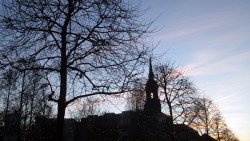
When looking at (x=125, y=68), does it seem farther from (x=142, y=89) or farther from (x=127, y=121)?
(x=127, y=121)

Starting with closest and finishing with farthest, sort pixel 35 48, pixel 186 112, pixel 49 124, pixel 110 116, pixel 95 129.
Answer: pixel 35 48, pixel 186 112, pixel 49 124, pixel 95 129, pixel 110 116

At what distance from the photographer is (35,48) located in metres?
10.3

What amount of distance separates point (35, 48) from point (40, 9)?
59.1 inches

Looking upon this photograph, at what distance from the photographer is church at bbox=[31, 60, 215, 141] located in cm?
3181

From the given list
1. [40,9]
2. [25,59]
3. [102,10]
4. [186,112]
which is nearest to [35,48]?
[25,59]

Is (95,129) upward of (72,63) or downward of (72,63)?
downward

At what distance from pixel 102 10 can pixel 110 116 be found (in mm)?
43175

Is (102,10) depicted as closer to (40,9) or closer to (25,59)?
(40,9)

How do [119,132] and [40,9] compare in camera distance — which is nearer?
[40,9]

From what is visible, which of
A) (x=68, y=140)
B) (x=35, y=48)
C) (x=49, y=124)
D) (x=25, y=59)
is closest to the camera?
(x=68, y=140)

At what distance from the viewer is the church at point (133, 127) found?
31.8 meters

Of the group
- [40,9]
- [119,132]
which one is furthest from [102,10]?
[119,132]

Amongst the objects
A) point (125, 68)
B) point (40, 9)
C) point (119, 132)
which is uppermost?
point (40, 9)

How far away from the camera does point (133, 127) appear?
157ft
